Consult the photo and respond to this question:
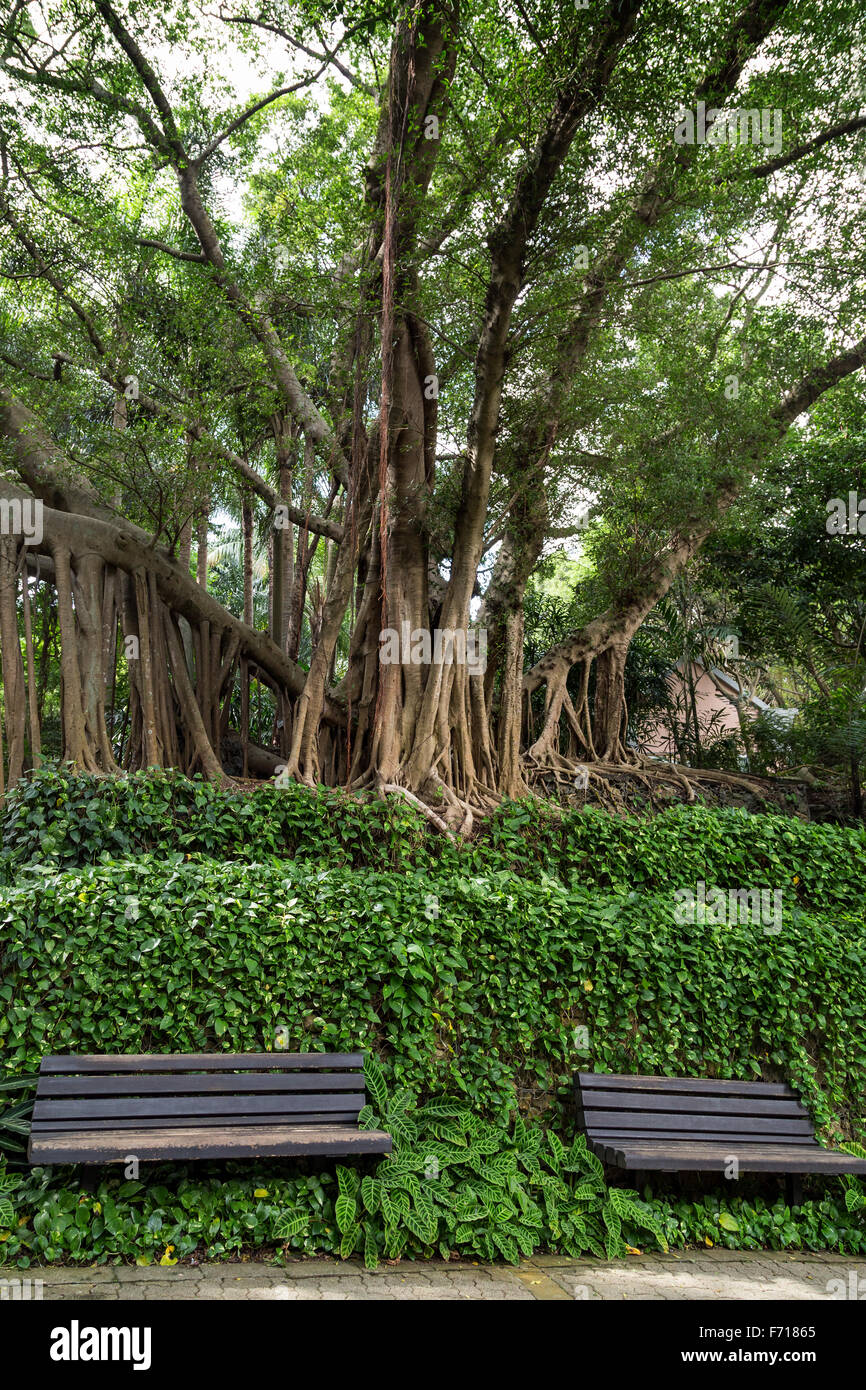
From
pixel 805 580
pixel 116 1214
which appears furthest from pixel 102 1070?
pixel 805 580

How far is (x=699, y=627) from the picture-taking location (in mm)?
10766

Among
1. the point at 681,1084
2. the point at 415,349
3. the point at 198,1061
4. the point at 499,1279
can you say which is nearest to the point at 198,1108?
the point at 198,1061

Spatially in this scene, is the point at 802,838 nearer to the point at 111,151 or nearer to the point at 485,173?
the point at 485,173

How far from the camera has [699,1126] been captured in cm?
449

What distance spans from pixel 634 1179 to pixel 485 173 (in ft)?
21.4

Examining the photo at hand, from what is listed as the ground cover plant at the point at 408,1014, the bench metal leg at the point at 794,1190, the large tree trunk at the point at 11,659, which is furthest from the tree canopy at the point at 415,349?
the bench metal leg at the point at 794,1190

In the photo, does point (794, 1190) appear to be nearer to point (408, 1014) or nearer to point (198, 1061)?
point (408, 1014)

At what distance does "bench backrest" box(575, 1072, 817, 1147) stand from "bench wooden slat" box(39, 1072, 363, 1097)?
1.30 meters

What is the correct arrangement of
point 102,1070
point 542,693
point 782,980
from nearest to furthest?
point 102,1070 < point 782,980 < point 542,693

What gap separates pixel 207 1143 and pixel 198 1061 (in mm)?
392

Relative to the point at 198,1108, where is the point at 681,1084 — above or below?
below

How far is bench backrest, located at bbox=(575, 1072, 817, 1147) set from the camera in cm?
440

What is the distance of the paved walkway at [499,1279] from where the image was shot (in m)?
3.24

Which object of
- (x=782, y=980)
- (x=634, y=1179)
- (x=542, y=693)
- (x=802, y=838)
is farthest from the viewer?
(x=542, y=693)
